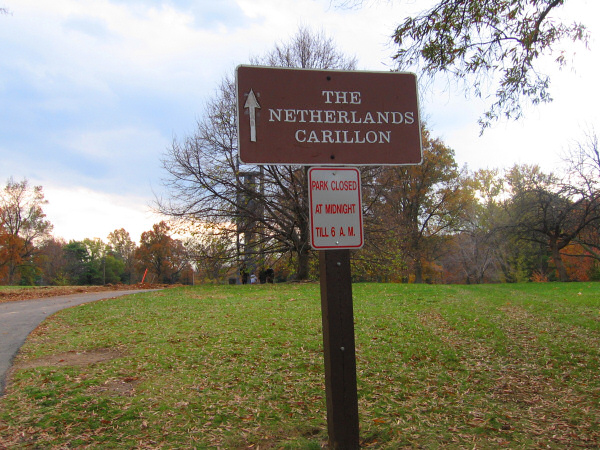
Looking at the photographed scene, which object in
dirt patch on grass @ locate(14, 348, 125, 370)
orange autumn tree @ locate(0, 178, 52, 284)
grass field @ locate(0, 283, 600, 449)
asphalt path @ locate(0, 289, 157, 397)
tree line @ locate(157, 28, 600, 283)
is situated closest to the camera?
grass field @ locate(0, 283, 600, 449)

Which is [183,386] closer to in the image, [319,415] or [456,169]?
[319,415]

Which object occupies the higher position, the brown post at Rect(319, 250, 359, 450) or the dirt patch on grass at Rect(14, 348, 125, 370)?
the brown post at Rect(319, 250, 359, 450)

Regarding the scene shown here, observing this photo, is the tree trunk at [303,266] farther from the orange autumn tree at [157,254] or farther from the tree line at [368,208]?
the orange autumn tree at [157,254]

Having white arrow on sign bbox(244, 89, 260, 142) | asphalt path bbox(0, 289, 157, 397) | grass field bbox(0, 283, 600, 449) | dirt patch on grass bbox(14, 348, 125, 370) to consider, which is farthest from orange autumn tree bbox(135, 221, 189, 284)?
white arrow on sign bbox(244, 89, 260, 142)

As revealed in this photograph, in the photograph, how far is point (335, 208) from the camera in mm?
3057

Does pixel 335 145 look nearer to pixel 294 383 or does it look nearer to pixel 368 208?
pixel 294 383

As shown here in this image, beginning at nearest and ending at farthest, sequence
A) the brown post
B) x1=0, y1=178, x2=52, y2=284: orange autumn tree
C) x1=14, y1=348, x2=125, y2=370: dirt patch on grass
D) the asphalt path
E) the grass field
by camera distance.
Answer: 1. the brown post
2. the grass field
3. x1=14, y1=348, x2=125, y2=370: dirt patch on grass
4. the asphalt path
5. x1=0, y1=178, x2=52, y2=284: orange autumn tree

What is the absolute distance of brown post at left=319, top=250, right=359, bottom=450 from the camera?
300 centimetres

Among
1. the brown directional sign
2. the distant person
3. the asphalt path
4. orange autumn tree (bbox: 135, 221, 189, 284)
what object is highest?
orange autumn tree (bbox: 135, 221, 189, 284)

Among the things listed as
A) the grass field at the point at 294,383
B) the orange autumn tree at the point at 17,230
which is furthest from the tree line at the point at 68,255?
the grass field at the point at 294,383

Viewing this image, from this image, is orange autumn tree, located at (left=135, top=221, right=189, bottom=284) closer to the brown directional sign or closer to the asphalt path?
the asphalt path

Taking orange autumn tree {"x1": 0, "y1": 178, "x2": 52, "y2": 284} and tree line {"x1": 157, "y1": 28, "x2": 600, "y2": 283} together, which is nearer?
tree line {"x1": 157, "y1": 28, "x2": 600, "y2": 283}

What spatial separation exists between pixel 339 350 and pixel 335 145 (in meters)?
1.36

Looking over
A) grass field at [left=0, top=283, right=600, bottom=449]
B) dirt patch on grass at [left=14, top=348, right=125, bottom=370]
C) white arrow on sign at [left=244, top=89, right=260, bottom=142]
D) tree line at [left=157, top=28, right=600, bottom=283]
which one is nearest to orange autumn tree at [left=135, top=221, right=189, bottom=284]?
tree line at [left=157, top=28, right=600, bottom=283]
